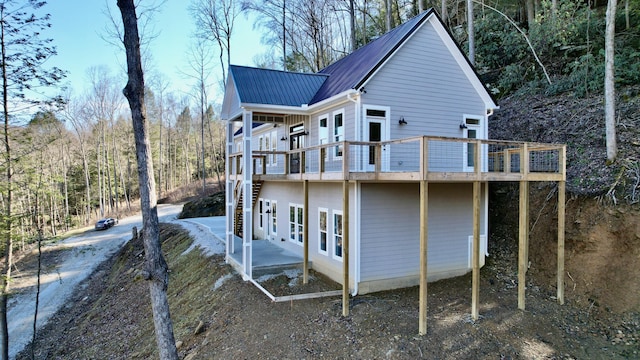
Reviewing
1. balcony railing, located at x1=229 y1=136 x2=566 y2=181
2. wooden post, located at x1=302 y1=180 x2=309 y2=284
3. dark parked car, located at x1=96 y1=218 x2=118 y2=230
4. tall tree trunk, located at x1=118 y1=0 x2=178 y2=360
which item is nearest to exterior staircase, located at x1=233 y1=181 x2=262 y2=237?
balcony railing, located at x1=229 y1=136 x2=566 y2=181

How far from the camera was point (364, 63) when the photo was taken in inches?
429

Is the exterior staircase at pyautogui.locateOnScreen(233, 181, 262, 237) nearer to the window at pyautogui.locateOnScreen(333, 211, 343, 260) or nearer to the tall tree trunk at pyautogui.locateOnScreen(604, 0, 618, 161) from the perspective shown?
the window at pyautogui.locateOnScreen(333, 211, 343, 260)

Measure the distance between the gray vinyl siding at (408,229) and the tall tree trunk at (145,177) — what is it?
490 cm

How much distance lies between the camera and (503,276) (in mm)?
10133

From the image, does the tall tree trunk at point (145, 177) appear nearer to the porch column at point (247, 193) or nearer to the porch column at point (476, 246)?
the porch column at point (247, 193)

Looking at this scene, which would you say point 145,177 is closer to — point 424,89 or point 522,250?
point 424,89

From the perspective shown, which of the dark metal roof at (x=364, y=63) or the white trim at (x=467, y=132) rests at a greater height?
the dark metal roof at (x=364, y=63)

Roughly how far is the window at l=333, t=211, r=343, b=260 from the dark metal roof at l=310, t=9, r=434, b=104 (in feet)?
12.2

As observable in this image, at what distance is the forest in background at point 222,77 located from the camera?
12195mm

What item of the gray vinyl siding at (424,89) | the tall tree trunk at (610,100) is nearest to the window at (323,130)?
the gray vinyl siding at (424,89)

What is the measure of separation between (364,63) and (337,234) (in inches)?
211

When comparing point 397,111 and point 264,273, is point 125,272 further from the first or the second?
point 397,111

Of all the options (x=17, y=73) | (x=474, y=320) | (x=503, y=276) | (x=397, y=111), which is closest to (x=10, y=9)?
(x=17, y=73)

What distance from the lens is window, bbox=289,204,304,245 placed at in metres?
12.6
